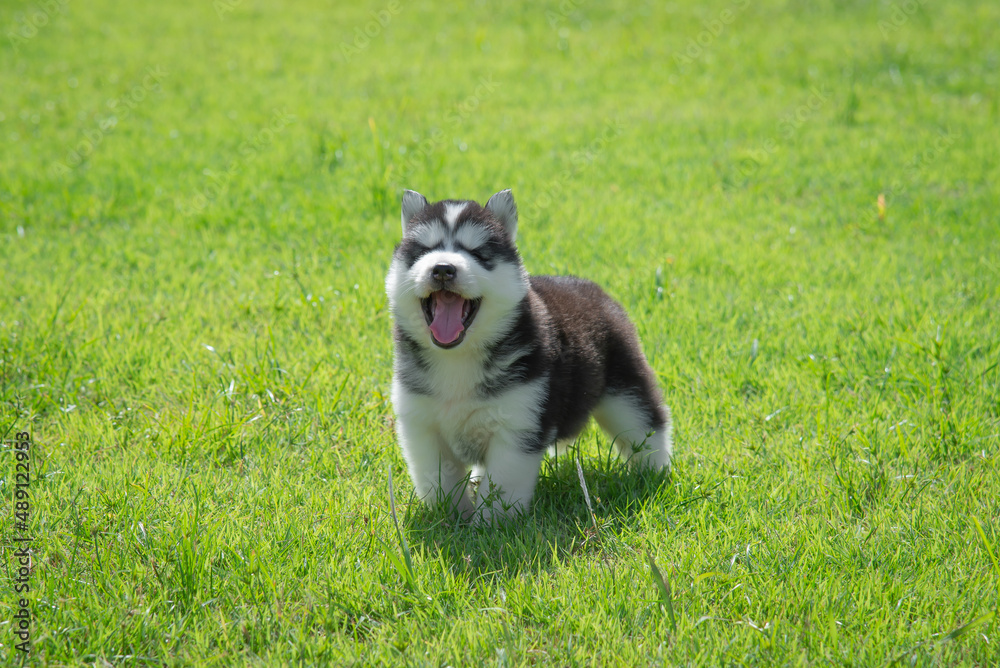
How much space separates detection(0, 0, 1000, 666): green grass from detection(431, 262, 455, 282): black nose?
103 cm

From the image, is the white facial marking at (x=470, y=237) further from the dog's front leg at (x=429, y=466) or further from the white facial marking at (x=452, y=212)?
the dog's front leg at (x=429, y=466)

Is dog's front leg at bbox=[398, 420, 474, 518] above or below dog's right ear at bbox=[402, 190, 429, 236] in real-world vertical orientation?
below

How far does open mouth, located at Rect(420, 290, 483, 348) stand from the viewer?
3.22 meters

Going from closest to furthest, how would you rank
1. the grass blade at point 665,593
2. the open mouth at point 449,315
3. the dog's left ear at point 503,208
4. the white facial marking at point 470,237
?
the grass blade at point 665,593 → the open mouth at point 449,315 → the white facial marking at point 470,237 → the dog's left ear at point 503,208

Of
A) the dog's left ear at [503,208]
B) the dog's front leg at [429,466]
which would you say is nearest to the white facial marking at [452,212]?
the dog's left ear at [503,208]

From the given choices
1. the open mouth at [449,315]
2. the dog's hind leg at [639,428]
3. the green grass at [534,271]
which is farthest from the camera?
the dog's hind leg at [639,428]

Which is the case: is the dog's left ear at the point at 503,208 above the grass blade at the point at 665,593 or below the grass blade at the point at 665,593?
above

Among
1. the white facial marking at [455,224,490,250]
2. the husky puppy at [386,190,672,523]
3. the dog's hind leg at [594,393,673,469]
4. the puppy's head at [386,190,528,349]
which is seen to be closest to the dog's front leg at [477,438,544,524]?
the husky puppy at [386,190,672,523]

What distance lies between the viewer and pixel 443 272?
309cm

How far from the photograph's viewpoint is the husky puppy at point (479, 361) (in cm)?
323

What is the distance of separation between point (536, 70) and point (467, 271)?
9.30 metres

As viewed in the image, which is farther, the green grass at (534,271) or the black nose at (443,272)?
the black nose at (443,272)

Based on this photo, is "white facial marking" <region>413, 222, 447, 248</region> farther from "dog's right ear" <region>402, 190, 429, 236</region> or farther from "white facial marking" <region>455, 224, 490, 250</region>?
"dog's right ear" <region>402, 190, 429, 236</region>

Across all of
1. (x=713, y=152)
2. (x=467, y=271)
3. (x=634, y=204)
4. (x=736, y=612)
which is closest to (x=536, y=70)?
(x=713, y=152)
